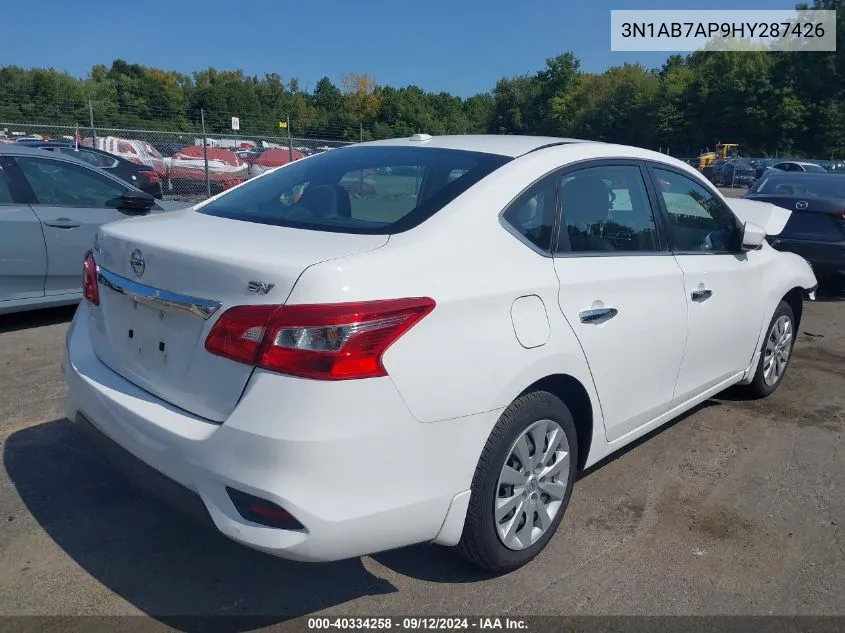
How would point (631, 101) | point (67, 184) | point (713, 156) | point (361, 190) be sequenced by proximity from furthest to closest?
point (631, 101), point (713, 156), point (67, 184), point (361, 190)

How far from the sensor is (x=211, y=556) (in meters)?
2.91

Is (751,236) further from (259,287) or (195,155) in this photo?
(195,155)

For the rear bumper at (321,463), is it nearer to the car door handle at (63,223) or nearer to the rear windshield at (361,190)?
the rear windshield at (361,190)

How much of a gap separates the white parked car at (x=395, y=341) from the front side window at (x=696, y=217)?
0.28ft

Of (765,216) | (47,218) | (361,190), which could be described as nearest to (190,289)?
(361,190)

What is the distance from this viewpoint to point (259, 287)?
2199mm

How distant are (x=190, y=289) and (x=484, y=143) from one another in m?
1.64

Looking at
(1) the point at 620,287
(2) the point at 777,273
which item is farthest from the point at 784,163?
(1) the point at 620,287

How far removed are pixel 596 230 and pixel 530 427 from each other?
1001 mm

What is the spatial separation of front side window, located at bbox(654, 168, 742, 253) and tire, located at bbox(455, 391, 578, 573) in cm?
133

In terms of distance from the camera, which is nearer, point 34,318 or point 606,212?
point 606,212

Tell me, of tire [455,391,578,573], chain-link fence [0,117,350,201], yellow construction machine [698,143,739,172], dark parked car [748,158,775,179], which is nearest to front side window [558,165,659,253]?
tire [455,391,578,573]

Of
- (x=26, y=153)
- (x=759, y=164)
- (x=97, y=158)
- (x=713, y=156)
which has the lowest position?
(x=26, y=153)

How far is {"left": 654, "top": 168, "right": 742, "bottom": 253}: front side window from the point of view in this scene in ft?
12.1
